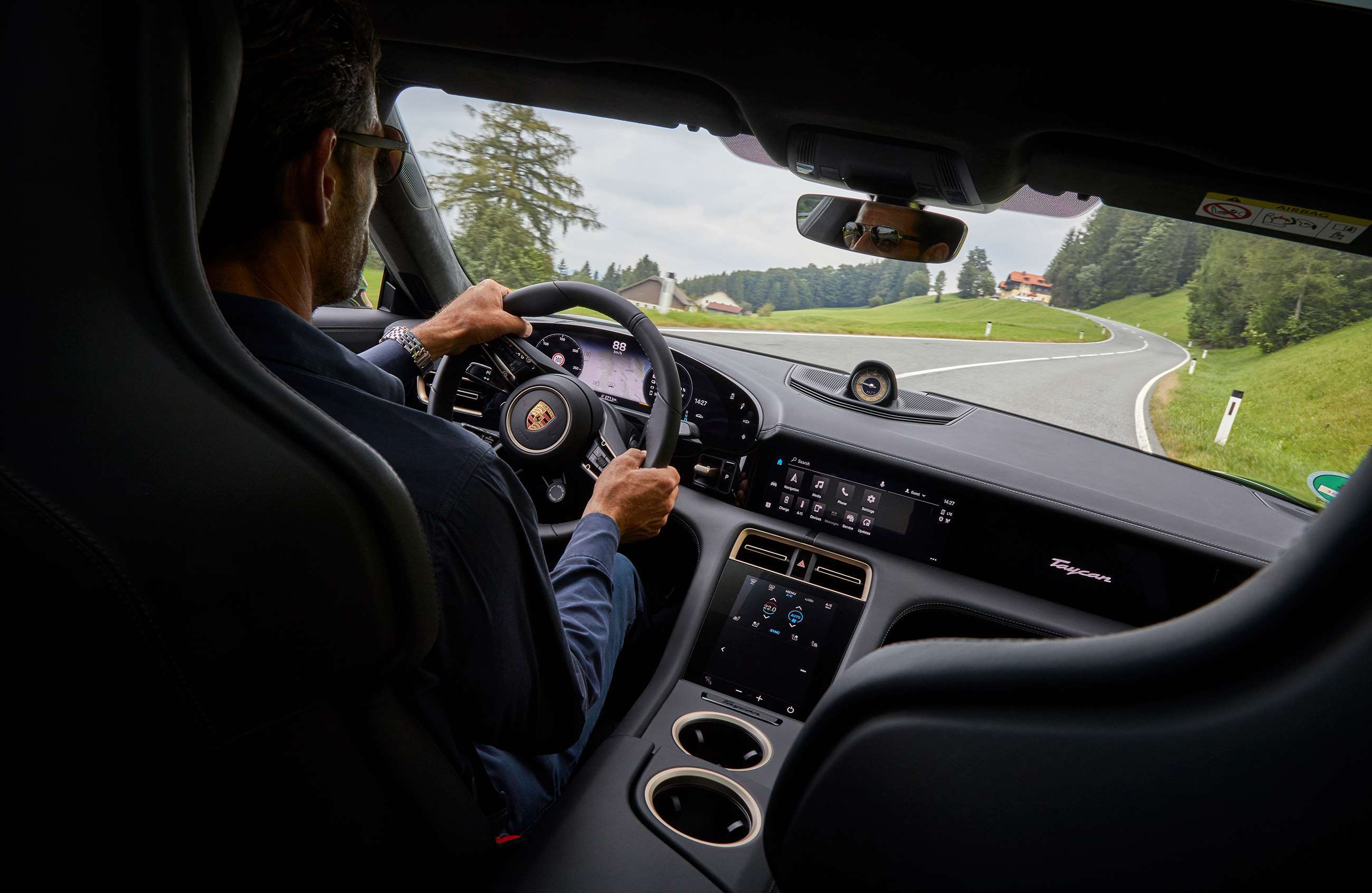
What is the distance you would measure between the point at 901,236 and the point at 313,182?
1532 mm

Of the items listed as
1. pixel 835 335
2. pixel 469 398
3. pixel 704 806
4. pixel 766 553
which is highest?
pixel 835 335

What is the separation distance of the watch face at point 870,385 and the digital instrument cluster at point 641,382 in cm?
43

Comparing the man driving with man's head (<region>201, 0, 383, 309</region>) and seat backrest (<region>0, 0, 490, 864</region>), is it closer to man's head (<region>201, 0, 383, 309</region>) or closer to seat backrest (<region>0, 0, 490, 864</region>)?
man's head (<region>201, 0, 383, 309</region>)

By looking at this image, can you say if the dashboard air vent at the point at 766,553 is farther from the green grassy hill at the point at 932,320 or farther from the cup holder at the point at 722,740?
the green grassy hill at the point at 932,320

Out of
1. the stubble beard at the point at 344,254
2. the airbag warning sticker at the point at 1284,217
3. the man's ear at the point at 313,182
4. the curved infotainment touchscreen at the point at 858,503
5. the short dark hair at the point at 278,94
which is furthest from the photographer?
the curved infotainment touchscreen at the point at 858,503

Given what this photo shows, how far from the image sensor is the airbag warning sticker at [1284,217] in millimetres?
1624

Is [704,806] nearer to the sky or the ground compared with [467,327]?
nearer to the ground

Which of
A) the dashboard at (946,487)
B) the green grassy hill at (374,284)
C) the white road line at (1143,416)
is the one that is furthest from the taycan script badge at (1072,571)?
the green grassy hill at (374,284)

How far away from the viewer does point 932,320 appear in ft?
9.57

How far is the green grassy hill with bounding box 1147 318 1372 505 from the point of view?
2109 millimetres

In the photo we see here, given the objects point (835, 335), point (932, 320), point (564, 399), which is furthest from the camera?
point (835, 335)

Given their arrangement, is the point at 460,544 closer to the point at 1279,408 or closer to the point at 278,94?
the point at 278,94

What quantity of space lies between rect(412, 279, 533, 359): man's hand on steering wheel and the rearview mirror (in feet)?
3.04

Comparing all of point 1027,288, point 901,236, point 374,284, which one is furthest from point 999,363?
point 374,284
